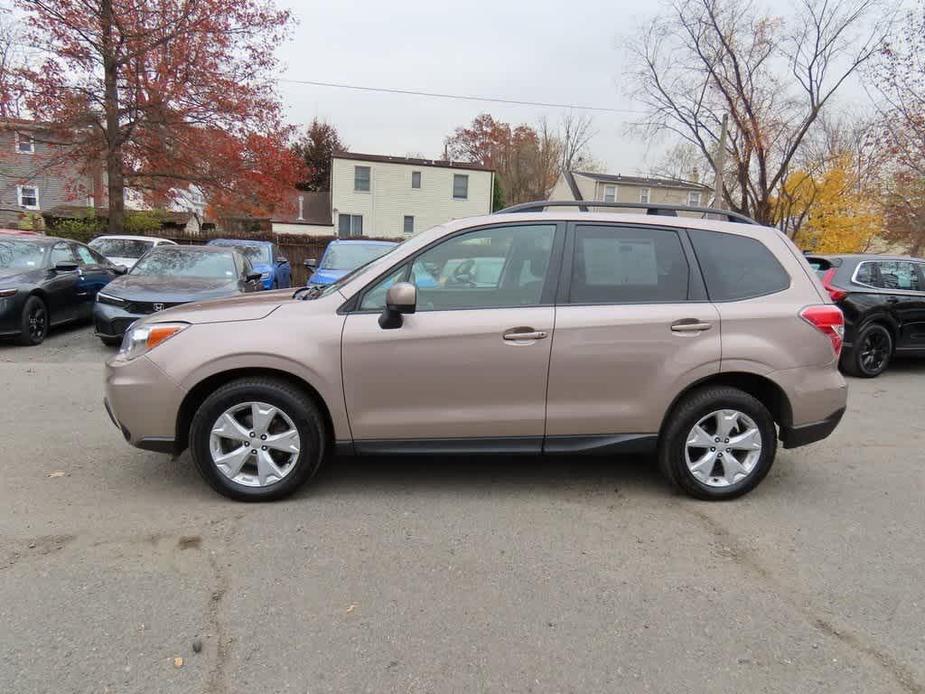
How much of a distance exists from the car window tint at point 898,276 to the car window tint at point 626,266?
6441mm

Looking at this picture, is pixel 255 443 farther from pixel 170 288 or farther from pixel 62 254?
pixel 62 254

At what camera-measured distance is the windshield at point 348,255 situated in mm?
11258

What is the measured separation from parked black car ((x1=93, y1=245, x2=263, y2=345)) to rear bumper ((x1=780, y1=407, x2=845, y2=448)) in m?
6.92

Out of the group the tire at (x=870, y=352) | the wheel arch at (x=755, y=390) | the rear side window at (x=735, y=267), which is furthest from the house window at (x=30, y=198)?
the wheel arch at (x=755, y=390)

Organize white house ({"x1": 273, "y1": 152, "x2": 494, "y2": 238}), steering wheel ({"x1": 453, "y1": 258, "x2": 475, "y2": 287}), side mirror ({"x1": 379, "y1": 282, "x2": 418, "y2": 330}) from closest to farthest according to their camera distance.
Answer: side mirror ({"x1": 379, "y1": 282, "x2": 418, "y2": 330}) < steering wheel ({"x1": 453, "y1": 258, "x2": 475, "y2": 287}) < white house ({"x1": 273, "y1": 152, "x2": 494, "y2": 238})

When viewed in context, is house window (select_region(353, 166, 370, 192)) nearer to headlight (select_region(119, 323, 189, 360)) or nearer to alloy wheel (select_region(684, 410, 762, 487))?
headlight (select_region(119, 323, 189, 360))

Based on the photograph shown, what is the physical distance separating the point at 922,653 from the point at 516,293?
257 centimetres

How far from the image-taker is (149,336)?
3664mm

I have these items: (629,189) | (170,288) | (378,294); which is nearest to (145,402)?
(378,294)

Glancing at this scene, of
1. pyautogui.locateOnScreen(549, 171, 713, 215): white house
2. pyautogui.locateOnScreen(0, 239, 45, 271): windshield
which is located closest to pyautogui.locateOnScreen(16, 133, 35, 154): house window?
pyautogui.locateOnScreen(0, 239, 45, 271): windshield

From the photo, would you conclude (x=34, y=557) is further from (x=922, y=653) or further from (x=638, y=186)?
(x=638, y=186)

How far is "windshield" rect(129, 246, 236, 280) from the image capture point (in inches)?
355

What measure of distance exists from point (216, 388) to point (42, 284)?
6.88 meters

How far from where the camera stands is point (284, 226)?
3753 centimetres
